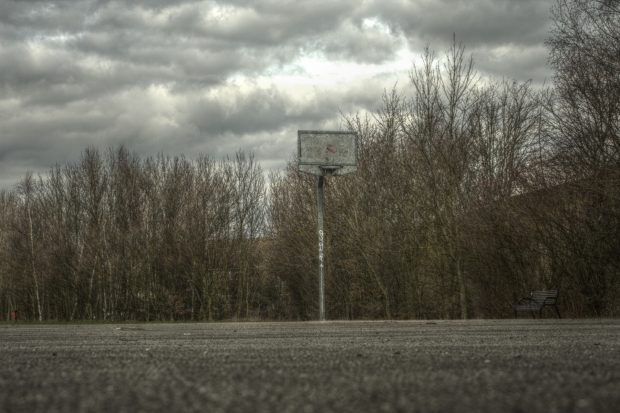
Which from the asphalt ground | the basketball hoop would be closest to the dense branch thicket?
the basketball hoop

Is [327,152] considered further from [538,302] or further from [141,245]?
[141,245]

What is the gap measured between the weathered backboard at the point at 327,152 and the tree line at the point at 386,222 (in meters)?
5.49

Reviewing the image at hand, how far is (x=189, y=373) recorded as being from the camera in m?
4.08

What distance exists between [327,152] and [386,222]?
30.6 feet

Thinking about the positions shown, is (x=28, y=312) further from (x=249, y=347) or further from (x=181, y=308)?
(x=249, y=347)

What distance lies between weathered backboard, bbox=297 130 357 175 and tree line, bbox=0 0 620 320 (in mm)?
5486

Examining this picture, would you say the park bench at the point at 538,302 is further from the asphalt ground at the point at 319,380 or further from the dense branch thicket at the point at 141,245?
the dense branch thicket at the point at 141,245

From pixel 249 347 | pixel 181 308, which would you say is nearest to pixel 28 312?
pixel 181 308

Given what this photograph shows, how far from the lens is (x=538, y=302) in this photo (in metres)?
19.8

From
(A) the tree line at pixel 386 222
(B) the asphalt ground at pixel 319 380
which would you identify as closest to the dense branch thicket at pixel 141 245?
(A) the tree line at pixel 386 222

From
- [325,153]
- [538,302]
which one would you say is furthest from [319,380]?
[538,302]

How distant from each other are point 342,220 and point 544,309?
1143 cm

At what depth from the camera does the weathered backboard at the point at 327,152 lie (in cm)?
1994

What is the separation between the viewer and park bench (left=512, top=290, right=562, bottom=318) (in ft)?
64.2
